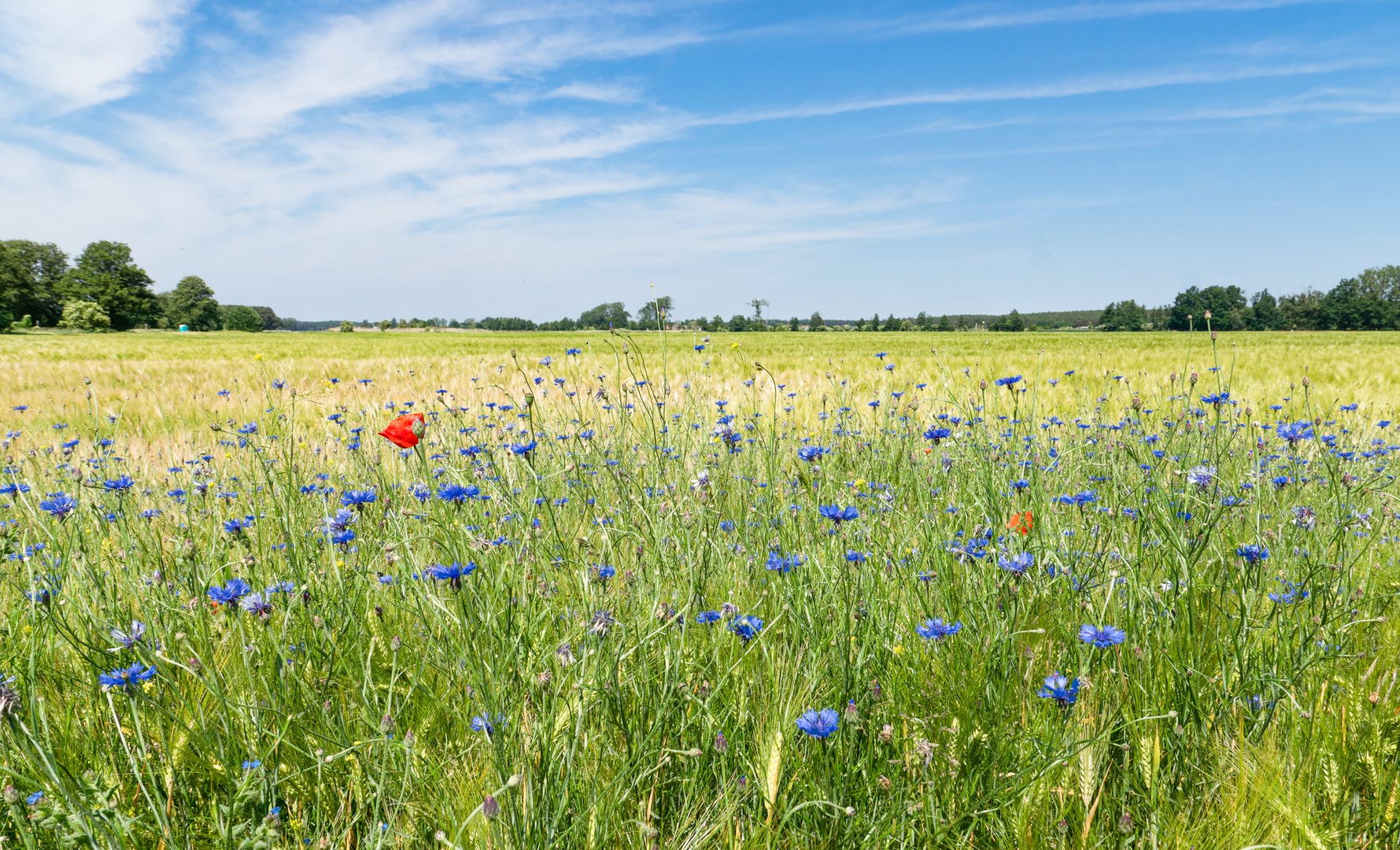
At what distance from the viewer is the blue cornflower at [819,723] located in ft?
4.18

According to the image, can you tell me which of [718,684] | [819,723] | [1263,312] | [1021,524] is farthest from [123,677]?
[1263,312]

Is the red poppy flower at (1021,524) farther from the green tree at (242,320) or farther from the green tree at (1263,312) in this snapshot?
the green tree at (242,320)

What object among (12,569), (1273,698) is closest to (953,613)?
(1273,698)

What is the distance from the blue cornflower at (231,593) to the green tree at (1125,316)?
302 ft

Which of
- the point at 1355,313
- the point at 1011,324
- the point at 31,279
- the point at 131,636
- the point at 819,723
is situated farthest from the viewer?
the point at 1355,313

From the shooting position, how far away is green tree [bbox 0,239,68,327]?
219 feet

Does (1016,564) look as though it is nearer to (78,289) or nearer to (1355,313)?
(78,289)

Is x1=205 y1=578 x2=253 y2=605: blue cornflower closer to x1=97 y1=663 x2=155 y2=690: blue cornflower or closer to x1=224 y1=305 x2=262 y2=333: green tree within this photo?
x1=97 y1=663 x2=155 y2=690: blue cornflower

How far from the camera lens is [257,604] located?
173cm

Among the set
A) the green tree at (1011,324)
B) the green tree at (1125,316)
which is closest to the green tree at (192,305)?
the green tree at (1011,324)

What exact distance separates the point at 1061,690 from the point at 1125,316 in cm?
9874

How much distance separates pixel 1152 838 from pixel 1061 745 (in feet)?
0.76

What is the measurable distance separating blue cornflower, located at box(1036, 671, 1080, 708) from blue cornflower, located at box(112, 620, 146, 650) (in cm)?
183

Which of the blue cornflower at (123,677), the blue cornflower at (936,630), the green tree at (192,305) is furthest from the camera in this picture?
the green tree at (192,305)
